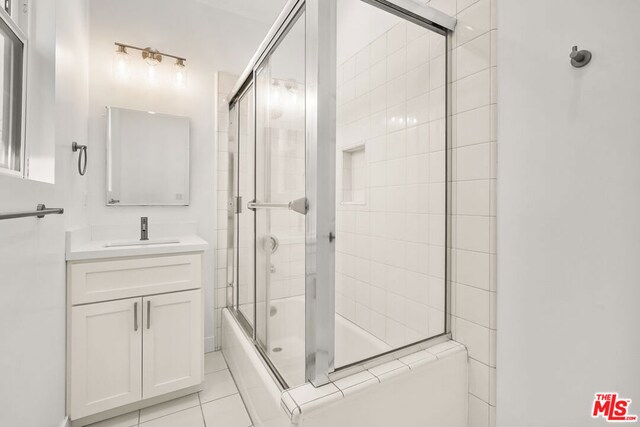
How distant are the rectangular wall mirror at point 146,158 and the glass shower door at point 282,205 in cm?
84

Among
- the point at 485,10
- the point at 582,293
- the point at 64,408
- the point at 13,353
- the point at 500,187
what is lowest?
the point at 64,408

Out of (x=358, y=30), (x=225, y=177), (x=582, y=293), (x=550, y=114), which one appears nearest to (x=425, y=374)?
(x=582, y=293)

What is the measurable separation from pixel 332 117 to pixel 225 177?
150 centimetres

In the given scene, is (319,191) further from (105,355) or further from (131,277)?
(105,355)

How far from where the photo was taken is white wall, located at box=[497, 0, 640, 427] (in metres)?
0.80

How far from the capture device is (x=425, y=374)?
1085 mm

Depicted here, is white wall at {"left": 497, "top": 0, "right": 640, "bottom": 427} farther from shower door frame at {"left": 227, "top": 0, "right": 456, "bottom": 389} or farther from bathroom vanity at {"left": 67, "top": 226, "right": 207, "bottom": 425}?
bathroom vanity at {"left": 67, "top": 226, "right": 207, "bottom": 425}

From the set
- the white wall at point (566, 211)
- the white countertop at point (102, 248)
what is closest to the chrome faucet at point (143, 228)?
the white countertop at point (102, 248)

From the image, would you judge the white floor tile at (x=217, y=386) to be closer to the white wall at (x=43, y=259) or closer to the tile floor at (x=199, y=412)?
the tile floor at (x=199, y=412)

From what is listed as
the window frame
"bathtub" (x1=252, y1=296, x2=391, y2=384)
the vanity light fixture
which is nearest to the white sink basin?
the window frame

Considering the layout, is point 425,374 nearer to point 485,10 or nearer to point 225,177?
point 485,10

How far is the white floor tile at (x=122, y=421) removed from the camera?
1537 millimetres

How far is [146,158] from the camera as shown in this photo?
210 centimetres

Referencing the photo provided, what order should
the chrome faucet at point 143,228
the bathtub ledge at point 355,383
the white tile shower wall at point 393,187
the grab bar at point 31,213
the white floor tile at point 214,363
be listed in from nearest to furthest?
the grab bar at point 31,213 → the bathtub ledge at point 355,383 → the white tile shower wall at point 393,187 → the chrome faucet at point 143,228 → the white floor tile at point 214,363
